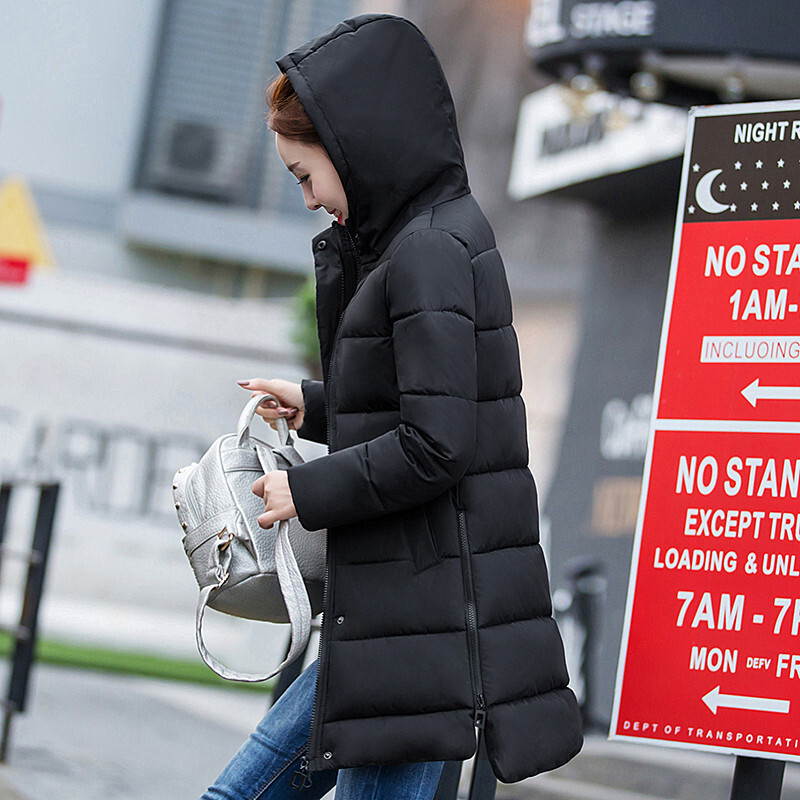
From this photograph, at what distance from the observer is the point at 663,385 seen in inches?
96.2

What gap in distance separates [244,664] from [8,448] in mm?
4573

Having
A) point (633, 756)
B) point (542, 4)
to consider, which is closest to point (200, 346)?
point (542, 4)

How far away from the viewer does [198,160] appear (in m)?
17.1

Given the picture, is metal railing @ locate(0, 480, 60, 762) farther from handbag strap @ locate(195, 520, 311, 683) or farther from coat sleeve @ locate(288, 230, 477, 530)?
coat sleeve @ locate(288, 230, 477, 530)

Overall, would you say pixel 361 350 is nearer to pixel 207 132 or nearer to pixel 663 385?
pixel 663 385

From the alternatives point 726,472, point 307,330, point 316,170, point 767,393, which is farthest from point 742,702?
point 307,330

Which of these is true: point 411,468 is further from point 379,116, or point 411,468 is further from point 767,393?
point 767,393

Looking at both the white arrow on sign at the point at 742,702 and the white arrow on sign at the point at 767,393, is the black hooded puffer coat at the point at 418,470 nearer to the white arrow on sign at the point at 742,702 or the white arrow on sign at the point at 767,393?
the white arrow on sign at the point at 742,702

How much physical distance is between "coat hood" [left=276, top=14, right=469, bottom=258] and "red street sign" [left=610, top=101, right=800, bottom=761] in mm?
671

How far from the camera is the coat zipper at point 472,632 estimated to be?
1841 millimetres

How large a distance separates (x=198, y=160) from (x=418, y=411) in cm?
1591

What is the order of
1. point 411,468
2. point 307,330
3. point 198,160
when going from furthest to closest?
point 198,160
point 307,330
point 411,468

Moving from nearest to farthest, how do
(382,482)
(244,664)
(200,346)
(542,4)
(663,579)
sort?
(382,482) < (663,579) < (542,4) < (244,664) < (200,346)

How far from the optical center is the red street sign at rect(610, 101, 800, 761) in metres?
2.26
